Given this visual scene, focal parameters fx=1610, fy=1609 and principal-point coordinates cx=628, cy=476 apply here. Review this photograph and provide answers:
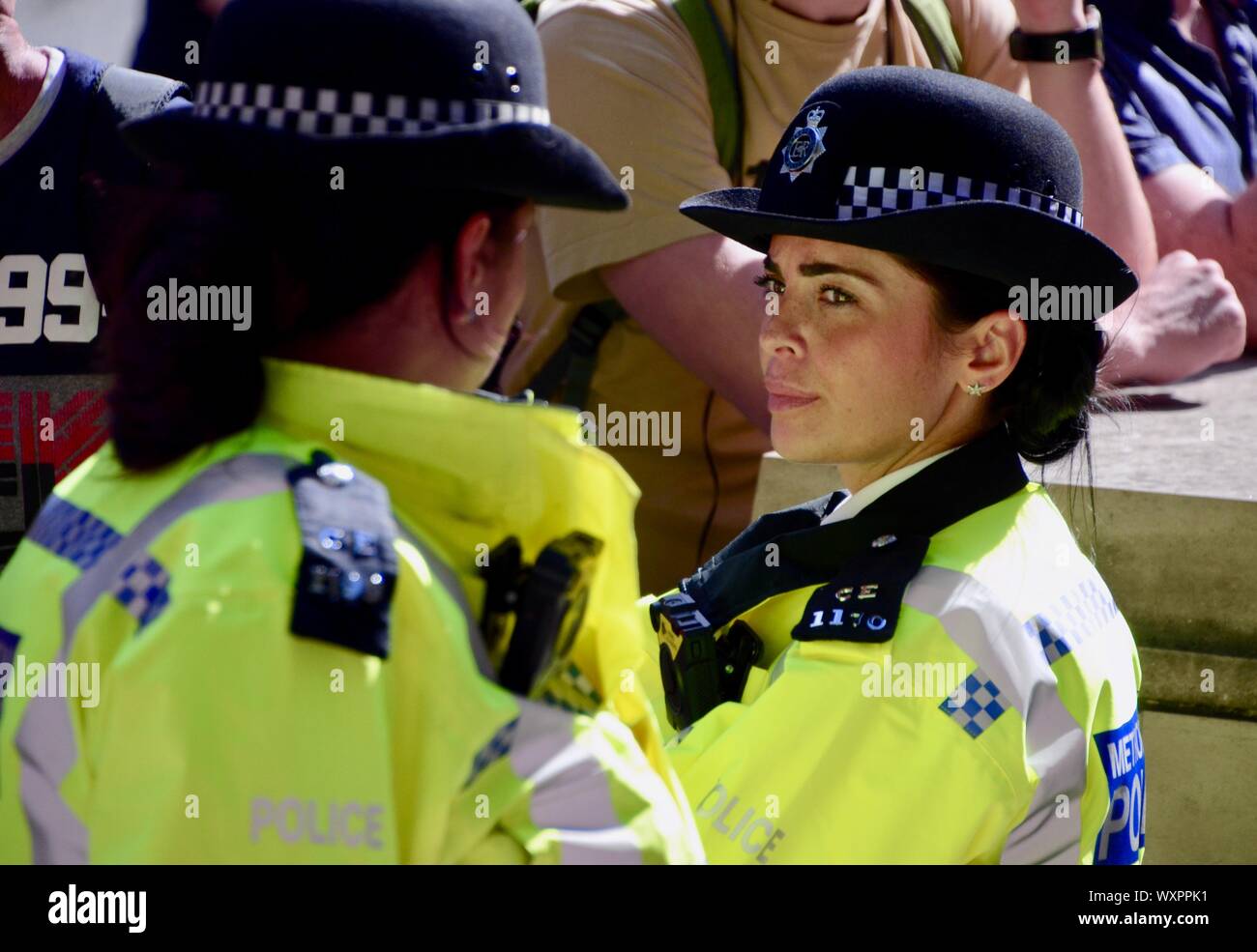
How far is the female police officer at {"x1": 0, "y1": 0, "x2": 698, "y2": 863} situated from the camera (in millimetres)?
1247

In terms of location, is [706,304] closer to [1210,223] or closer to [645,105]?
[645,105]

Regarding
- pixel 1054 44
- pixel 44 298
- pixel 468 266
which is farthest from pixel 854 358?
pixel 1054 44

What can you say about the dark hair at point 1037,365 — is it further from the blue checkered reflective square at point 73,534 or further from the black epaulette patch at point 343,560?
the blue checkered reflective square at point 73,534

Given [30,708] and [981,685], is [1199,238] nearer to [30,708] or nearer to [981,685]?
[981,685]

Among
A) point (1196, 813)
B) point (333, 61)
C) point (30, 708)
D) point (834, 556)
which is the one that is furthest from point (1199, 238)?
point (30, 708)

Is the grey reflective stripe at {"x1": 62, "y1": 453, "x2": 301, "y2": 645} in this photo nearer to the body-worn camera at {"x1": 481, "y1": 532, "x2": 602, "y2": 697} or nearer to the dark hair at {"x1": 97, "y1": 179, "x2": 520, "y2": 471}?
the dark hair at {"x1": 97, "y1": 179, "x2": 520, "y2": 471}

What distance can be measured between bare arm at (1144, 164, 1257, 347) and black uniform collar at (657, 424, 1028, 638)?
220 cm

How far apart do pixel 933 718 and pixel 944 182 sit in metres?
0.68

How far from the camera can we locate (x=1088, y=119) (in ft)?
11.5

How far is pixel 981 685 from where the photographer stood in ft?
6.25

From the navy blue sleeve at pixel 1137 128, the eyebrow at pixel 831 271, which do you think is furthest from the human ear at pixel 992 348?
the navy blue sleeve at pixel 1137 128

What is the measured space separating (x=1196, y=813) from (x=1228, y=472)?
0.67 metres

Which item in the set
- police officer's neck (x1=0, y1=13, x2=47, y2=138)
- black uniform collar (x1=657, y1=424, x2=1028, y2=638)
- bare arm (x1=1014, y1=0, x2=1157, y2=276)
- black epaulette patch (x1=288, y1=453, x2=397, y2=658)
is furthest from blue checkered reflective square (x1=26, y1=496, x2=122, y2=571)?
bare arm (x1=1014, y1=0, x2=1157, y2=276)

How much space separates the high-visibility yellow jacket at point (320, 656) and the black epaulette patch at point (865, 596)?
1.54ft
